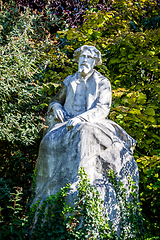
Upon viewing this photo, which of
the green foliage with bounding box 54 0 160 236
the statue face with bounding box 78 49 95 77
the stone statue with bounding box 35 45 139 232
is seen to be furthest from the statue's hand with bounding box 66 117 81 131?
the green foliage with bounding box 54 0 160 236

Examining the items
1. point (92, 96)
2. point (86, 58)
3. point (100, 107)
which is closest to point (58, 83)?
point (86, 58)

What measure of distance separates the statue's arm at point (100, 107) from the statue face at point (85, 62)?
9.8 inches

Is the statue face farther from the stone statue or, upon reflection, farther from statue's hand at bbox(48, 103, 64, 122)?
statue's hand at bbox(48, 103, 64, 122)

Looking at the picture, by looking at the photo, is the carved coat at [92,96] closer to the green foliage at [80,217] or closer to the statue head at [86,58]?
the statue head at [86,58]

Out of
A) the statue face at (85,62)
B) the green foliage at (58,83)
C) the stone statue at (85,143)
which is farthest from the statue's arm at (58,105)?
the green foliage at (58,83)

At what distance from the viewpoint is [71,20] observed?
6.04 m

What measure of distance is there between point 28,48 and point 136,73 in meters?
2.04

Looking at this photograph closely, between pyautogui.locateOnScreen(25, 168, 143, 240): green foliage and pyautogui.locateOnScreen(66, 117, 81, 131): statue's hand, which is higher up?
pyautogui.locateOnScreen(66, 117, 81, 131): statue's hand

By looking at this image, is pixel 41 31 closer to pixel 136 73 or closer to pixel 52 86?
pixel 52 86

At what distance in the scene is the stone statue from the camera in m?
3.04

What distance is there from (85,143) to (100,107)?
0.66 m

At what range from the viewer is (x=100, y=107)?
139 inches

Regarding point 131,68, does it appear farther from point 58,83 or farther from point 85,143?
point 85,143

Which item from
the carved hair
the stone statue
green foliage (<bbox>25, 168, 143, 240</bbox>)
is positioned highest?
the carved hair
